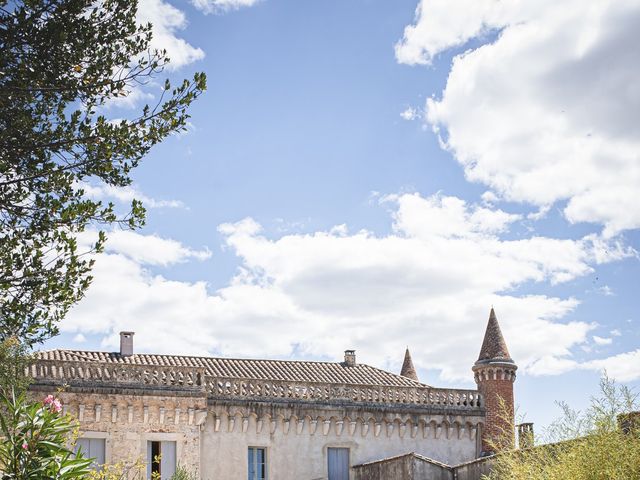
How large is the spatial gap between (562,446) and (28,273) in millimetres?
10726

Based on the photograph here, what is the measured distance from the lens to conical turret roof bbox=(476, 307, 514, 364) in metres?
32.3

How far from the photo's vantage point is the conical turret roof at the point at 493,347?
106ft

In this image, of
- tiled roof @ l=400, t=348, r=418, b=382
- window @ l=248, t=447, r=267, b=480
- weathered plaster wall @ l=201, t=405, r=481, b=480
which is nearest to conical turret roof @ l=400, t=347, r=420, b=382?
tiled roof @ l=400, t=348, r=418, b=382

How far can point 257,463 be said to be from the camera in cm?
2830

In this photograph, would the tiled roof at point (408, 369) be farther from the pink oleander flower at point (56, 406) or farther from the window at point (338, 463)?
the pink oleander flower at point (56, 406)

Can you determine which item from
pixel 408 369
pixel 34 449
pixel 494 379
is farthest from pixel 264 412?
pixel 408 369

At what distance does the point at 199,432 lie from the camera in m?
27.3

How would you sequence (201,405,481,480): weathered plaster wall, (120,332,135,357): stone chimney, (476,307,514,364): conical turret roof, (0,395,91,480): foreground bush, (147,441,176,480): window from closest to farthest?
1. (0,395,91,480): foreground bush
2. (147,441,176,480): window
3. (201,405,481,480): weathered plaster wall
4. (120,332,135,357): stone chimney
5. (476,307,514,364): conical turret roof

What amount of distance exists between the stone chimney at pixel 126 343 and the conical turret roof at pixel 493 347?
12290 millimetres

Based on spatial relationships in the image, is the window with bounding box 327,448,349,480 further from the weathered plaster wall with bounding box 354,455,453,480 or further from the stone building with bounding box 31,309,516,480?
the weathered plaster wall with bounding box 354,455,453,480

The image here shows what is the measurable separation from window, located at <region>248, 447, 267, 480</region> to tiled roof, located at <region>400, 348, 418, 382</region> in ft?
62.0

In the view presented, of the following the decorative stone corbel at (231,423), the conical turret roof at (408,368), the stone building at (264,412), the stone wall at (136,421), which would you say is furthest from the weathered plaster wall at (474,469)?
the conical turret roof at (408,368)

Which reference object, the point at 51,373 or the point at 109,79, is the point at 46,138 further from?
the point at 51,373

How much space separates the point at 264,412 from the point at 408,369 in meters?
19.4
